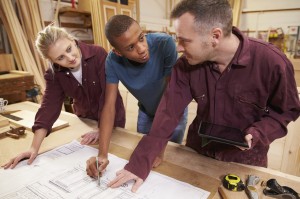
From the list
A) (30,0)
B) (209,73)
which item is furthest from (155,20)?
(209,73)

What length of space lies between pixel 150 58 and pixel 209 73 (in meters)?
0.43

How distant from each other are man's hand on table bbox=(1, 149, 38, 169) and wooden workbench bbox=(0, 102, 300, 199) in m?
0.06

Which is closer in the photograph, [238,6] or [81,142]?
[81,142]

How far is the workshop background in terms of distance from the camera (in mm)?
1640

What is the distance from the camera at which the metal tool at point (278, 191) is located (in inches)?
28.9

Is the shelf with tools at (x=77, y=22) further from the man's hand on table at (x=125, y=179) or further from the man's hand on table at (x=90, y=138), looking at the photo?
the man's hand on table at (x=125, y=179)

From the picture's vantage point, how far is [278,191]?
76 centimetres

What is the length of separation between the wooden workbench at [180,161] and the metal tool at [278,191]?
3 centimetres

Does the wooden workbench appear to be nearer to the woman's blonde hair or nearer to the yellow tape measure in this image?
the yellow tape measure

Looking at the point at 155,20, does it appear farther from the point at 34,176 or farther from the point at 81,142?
the point at 34,176

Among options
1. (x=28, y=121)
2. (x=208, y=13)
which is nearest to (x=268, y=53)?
(x=208, y=13)

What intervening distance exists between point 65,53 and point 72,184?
0.69 metres

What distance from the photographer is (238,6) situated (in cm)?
514

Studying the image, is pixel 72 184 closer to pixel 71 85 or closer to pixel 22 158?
pixel 22 158
